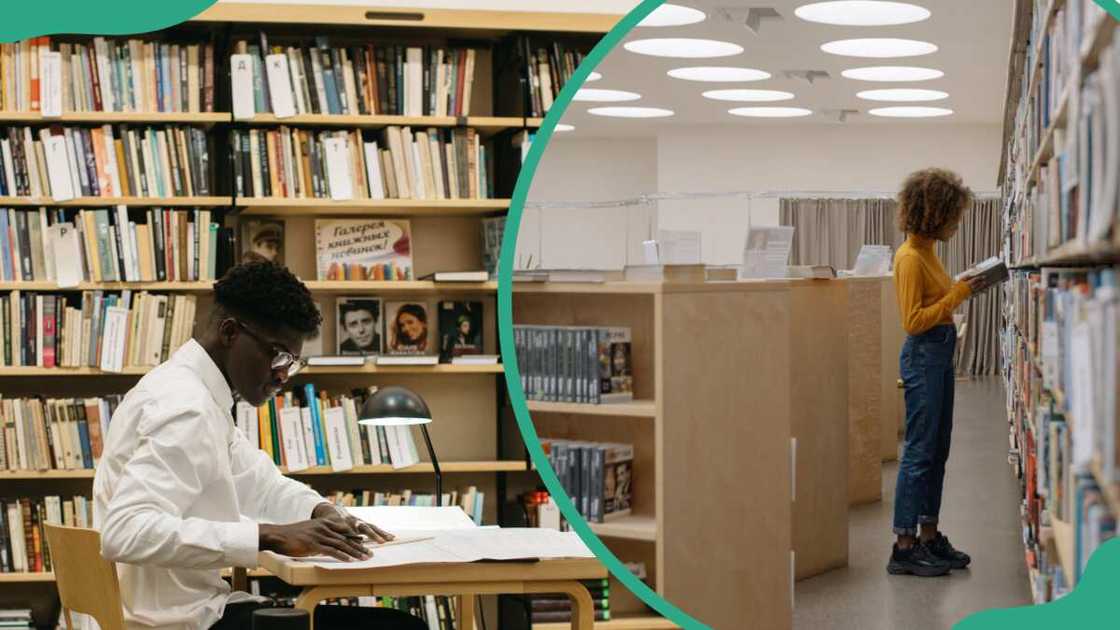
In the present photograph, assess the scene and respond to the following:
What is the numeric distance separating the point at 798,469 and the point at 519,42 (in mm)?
3619

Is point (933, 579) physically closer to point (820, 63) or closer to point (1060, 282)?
point (1060, 282)

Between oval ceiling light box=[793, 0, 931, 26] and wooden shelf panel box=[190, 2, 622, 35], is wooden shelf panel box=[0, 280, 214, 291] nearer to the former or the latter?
wooden shelf panel box=[190, 2, 622, 35]

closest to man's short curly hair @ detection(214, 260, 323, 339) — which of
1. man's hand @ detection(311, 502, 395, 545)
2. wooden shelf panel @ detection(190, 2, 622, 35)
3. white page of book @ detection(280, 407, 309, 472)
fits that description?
man's hand @ detection(311, 502, 395, 545)

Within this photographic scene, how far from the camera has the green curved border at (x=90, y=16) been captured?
411 centimetres

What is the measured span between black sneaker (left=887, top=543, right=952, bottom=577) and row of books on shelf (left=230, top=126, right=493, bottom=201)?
3535 mm

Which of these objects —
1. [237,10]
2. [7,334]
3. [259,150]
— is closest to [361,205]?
[259,150]

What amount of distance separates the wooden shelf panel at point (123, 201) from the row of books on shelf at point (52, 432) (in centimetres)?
67

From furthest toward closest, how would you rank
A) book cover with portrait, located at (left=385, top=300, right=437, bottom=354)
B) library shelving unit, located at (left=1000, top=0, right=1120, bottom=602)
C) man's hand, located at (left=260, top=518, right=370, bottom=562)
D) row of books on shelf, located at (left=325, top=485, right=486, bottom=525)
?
1. book cover with portrait, located at (left=385, top=300, right=437, bottom=354)
2. row of books on shelf, located at (left=325, top=485, right=486, bottom=525)
3. man's hand, located at (left=260, top=518, right=370, bottom=562)
4. library shelving unit, located at (left=1000, top=0, right=1120, bottom=602)

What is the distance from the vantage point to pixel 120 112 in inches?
161

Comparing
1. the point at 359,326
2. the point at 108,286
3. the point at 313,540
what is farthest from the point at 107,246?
the point at 313,540

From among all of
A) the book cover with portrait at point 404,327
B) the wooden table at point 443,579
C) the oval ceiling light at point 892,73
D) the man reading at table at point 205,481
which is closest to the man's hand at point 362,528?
the man reading at table at point 205,481

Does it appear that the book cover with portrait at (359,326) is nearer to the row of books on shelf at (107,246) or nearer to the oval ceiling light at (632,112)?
the row of books on shelf at (107,246)

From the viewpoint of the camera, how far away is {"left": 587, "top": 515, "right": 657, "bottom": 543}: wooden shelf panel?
0.91 m

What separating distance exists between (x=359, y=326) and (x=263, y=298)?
180 cm
